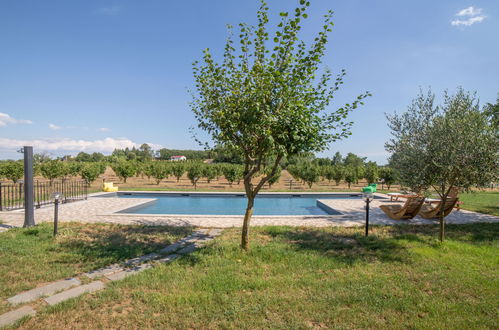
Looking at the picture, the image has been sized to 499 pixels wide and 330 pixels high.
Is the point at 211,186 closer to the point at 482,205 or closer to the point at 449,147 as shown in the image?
the point at 482,205

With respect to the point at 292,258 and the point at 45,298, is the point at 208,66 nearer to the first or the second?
the point at 292,258

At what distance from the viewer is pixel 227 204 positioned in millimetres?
14969

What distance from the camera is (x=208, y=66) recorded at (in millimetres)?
4934

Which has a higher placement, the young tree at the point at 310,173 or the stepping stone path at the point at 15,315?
the young tree at the point at 310,173

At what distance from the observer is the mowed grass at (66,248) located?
161 inches

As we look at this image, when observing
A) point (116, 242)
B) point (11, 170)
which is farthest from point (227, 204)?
point (11, 170)

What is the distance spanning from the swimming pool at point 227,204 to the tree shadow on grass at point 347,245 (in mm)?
4432

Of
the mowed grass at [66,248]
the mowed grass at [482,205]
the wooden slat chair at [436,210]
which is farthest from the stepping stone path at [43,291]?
the mowed grass at [482,205]

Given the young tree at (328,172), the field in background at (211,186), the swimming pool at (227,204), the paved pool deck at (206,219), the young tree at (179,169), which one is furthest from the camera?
the young tree at (328,172)

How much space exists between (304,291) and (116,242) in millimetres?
4539

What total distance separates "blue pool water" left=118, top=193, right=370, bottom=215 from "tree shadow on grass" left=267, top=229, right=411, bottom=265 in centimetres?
456

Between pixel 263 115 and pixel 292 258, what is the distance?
9.35ft

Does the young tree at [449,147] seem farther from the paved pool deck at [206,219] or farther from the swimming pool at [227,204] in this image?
the swimming pool at [227,204]

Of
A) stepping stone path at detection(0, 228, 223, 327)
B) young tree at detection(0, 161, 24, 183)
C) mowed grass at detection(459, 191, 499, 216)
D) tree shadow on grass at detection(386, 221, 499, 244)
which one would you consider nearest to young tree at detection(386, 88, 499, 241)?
tree shadow on grass at detection(386, 221, 499, 244)
